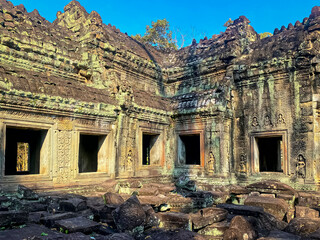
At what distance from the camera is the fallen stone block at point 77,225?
428cm

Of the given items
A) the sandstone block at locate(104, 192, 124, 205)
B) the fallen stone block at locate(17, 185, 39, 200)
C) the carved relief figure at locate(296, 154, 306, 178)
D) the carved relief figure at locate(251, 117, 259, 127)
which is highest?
the carved relief figure at locate(251, 117, 259, 127)

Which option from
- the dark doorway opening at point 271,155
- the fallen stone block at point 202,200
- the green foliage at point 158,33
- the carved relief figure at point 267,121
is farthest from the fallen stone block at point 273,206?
the green foliage at point 158,33

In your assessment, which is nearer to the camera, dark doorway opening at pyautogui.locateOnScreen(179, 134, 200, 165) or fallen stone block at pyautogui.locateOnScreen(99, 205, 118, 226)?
fallen stone block at pyautogui.locateOnScreen(99, 205, 118, 226)

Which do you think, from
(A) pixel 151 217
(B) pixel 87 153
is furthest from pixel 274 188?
(B) pixel 87 153

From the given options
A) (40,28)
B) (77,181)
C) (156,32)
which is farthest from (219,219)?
(156,32)

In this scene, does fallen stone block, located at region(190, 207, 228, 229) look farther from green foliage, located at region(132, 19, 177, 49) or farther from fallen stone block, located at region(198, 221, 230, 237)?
green foliage, located at region(132, 19, 177, 49)

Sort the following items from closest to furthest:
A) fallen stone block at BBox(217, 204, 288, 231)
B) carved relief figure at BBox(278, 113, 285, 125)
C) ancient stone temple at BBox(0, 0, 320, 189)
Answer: fallen stone block at BBox(217, 204, 288, 231)
ancient stone temple at BBox(0, 0, 320, 189)
carved relief figure at BBox(278, 113, 285, 125)

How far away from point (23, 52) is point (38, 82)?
3.89 feet

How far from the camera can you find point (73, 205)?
18.2 ft

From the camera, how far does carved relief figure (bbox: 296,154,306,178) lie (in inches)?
327

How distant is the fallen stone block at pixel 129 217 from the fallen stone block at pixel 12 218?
1.42 metres

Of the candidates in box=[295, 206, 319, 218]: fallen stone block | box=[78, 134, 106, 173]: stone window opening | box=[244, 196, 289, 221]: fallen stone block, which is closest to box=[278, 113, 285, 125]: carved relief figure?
box=[244, 196, 289, 221]: fallen stone block

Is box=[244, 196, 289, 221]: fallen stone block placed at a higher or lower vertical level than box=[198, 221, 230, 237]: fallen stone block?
higher

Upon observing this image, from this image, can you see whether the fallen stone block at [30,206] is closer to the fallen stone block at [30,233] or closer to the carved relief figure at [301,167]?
the fallen stone block at [30,233]
